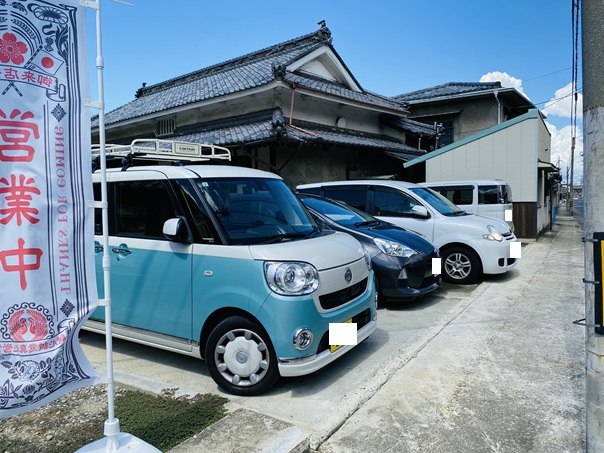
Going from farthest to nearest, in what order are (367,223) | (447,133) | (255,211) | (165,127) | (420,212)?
(447,133) < (165,127) < (420,212) < (367,223) < (255,211)

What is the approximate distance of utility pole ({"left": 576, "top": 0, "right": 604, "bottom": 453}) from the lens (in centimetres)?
215

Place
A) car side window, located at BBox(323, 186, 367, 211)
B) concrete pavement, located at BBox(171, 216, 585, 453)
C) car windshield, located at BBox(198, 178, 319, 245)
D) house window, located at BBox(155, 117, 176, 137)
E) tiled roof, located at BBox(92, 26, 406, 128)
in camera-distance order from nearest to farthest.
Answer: concrete pavement, located at BBox(171, 216, 585, 453), car windshield, located at BBox(198, 178, 319, 245), car side window, located at BBox(323, 186, 367, 211), tiled roof, located at BBox(92, 26, 406, 128), house window, located at BBox(155, 117, 176, 137)

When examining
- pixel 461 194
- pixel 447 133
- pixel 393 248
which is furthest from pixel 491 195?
pixel 447 133

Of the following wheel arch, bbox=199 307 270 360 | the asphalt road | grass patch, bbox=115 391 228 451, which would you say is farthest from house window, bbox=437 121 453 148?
grass patch, bbox=115 391 228 451

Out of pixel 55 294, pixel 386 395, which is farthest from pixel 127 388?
pixel 386 395

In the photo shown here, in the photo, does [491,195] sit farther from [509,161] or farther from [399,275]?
[399,275]

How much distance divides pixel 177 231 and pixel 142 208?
713 mm

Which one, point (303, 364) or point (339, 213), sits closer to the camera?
point (303, 364)

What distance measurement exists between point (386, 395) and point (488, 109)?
19.3 meters

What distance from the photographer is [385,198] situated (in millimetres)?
7414

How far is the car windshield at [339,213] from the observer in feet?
20.1

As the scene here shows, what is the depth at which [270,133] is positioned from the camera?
980 centimetres

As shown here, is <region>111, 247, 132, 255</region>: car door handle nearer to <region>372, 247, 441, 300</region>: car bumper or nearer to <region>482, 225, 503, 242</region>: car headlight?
<region>372, 247, 441, 300</region>: car bumper

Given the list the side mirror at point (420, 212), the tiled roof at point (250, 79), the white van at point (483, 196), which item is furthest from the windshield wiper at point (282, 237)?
the tiled roof at point (250, 79)
